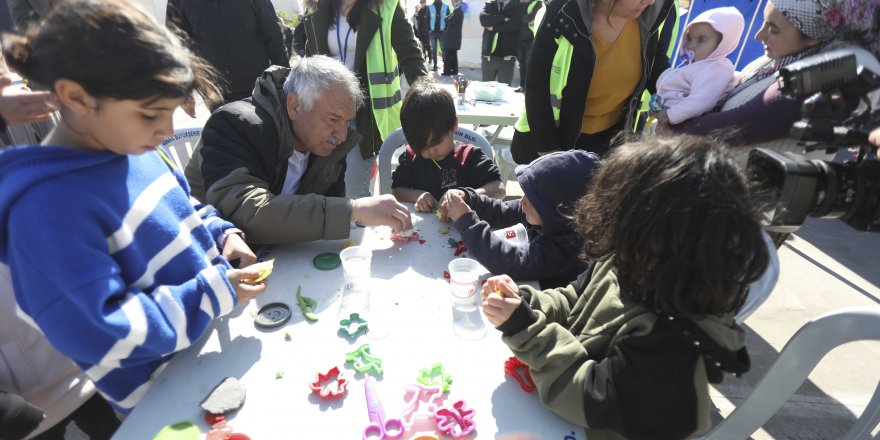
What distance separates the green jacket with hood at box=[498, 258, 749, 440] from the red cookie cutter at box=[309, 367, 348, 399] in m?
0.44

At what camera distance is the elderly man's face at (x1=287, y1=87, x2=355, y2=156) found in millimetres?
2021

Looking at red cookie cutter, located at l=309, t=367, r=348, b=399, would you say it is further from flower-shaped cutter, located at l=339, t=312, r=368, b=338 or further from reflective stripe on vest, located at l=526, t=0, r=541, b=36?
reflective stripe on vest, located at l=526, t=0, r=541, b=36

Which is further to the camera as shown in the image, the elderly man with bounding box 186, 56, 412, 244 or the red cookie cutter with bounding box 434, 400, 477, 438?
the elderly man with bounding box 186, 56, 412, 244

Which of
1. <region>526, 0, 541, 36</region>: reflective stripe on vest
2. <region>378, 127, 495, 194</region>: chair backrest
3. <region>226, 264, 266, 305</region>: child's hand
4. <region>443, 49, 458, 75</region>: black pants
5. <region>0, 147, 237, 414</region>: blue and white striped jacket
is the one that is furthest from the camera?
<region>443, 49, 458, 75</region>: black pants

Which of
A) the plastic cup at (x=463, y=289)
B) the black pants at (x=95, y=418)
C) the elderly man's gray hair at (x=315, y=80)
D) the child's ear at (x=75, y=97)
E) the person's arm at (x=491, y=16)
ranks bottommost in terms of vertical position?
the black pants at (x=95, y=418)

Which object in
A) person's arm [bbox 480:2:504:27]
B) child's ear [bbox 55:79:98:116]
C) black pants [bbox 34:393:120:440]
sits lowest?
black pants [bbox 34:393:120:440]

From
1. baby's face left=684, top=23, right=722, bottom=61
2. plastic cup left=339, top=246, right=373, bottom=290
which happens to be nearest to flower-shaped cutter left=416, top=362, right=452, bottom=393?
plastic cup left=339, top=246, right=373, bottom=290

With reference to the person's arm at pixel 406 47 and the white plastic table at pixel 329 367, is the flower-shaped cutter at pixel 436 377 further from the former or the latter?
the person's arm at pixel 406 47

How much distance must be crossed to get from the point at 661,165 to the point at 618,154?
0.58ft

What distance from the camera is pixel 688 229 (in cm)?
98

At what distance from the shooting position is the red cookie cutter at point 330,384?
43.5 inches

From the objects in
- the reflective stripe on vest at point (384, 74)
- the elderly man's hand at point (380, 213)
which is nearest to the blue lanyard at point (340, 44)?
the reflective stripe on vest at point (384, 74)

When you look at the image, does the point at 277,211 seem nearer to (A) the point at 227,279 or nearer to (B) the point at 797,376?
(A) the point at 227,279

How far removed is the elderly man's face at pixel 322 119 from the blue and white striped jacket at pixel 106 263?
0.89 m
